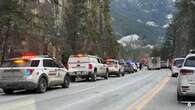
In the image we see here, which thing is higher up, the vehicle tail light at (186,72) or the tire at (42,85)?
the vehicle tail light at (186,72)


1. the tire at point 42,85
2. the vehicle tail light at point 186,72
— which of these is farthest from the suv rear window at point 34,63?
the vehicle tail light at point 186,72

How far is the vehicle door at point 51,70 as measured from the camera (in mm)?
24648

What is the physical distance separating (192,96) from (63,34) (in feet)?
156

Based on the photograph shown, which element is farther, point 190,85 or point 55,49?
point 55,49

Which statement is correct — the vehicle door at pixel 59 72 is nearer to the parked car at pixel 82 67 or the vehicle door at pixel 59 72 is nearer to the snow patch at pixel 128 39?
the parked car at pixel 82 67

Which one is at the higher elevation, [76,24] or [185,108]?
[76,24]

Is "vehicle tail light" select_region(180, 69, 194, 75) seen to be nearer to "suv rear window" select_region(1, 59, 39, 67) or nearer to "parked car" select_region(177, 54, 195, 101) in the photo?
"parked car" select_region(177, 54, 195, 101)

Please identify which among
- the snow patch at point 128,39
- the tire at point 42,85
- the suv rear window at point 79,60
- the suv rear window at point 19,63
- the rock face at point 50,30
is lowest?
the tire at point 42,85

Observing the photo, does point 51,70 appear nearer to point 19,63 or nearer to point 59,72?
point 59,72

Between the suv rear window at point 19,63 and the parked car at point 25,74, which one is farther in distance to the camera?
the suv rear window at point 19,63

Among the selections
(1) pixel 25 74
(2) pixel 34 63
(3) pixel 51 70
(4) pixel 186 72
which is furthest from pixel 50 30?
(4) pixel 186 72

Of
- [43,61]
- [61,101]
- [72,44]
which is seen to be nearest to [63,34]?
[72,44]

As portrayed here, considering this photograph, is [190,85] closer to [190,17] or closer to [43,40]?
[43,40]

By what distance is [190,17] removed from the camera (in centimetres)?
8031
